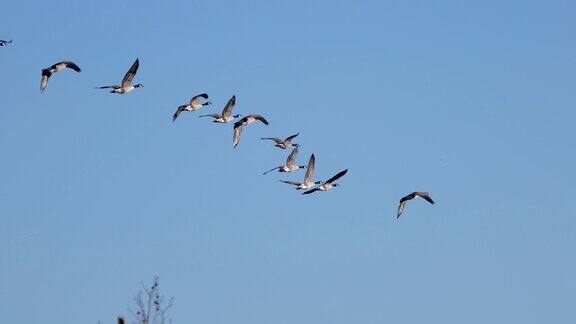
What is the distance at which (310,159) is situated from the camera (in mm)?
61812

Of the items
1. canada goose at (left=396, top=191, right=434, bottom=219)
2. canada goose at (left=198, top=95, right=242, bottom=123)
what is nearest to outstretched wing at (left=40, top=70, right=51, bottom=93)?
canada goose at (left=198, top=95, right=242, bottom=123)

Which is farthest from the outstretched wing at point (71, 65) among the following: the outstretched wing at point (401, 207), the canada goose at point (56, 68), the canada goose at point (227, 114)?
the outstretched wing at point (401, 207)

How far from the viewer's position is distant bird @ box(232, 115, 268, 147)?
62381 mm

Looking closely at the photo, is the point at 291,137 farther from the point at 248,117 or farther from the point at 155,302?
the point at 155,302

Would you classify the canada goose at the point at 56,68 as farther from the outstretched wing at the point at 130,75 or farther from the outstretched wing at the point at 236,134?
the outstretched wing at the point at 236,134

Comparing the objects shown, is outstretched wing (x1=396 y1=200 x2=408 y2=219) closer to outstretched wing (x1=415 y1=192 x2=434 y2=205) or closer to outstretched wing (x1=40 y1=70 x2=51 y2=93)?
outstretched wing (x1=415 y1=192 x2=434 y2=205)

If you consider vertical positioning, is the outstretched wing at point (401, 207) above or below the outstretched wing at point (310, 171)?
below

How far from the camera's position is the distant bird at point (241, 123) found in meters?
62.4

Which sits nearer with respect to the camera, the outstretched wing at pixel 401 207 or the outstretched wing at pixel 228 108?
the outstretched wing at pixel 401 207

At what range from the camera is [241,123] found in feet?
209

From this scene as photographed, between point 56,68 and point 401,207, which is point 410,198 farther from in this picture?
point 56,68

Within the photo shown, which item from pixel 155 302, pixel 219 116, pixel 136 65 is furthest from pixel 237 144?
pixel 155 302

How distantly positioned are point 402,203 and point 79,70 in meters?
14.2

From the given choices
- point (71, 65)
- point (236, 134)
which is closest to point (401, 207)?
point (236, 134)
